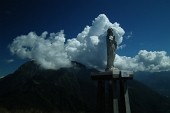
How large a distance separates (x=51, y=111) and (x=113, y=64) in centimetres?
583

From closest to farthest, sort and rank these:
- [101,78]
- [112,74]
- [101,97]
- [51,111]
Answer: [112,74], [101,78], [101,97], [51,111]

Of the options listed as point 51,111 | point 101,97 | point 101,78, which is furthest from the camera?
point 51,111

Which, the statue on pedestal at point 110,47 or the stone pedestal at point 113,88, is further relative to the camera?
the statue on pedestal at point 110,47

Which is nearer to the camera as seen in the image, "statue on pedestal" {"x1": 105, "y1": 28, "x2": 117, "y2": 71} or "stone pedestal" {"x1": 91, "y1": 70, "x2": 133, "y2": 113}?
"stone pedestal" {"x1": 91, "y1": 70, "x2": 133, "y2": 113}

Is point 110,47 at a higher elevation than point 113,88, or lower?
higher

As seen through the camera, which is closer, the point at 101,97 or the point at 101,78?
the point at 101,78

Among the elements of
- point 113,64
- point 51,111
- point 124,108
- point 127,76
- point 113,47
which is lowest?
point 51,111

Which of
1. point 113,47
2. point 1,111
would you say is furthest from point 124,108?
point 1,111

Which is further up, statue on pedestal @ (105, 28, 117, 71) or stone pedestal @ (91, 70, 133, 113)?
statue on pedestal @ (105, 28, 117, 71)

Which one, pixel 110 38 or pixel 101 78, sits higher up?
pixel 110 38

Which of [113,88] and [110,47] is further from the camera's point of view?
[110,47]

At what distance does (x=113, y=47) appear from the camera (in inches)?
340

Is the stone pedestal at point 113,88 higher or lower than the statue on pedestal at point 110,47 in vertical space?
lower

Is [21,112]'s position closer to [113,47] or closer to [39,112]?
[39,112]
